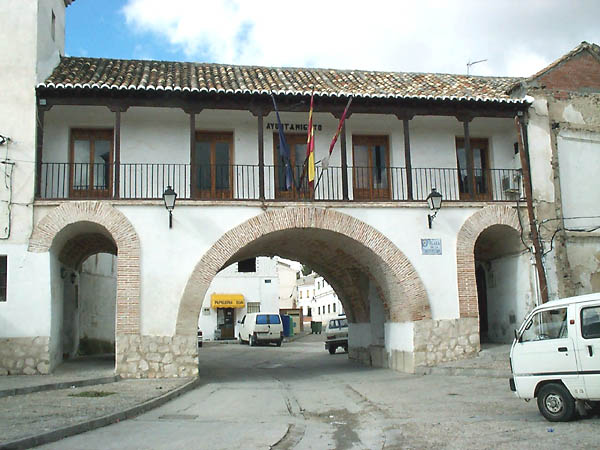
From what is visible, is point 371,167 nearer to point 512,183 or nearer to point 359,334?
point 512,183

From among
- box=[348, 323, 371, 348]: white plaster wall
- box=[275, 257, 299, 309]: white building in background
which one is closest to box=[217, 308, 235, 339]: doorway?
box=[275, 257, 299, 309]: white building in background

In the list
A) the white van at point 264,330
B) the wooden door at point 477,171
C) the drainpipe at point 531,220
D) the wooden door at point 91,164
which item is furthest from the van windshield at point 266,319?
the drainpipe at point 531,220

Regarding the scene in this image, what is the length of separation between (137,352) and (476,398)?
7295 millimetres

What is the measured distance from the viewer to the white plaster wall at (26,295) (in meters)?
13.9

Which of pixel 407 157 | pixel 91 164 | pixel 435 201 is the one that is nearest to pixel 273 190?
pixel 407 157

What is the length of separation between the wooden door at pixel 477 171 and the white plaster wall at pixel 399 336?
13.2 ft

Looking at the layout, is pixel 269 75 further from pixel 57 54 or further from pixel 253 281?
pixel 253 281

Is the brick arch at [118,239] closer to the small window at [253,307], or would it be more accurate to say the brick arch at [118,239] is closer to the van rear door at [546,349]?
the van rear door at [546,349]

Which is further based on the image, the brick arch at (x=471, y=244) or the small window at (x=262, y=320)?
the small window at (x=262, y=320)

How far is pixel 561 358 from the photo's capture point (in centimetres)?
854

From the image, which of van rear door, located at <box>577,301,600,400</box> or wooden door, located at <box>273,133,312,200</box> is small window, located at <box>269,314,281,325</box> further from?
van rear door, located at <box>577,301,600,400</box>

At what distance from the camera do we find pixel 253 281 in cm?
4056

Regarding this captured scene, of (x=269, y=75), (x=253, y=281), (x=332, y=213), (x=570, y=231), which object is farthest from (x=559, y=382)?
(x=253, y=281)

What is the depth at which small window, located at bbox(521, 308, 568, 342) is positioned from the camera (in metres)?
8.73
